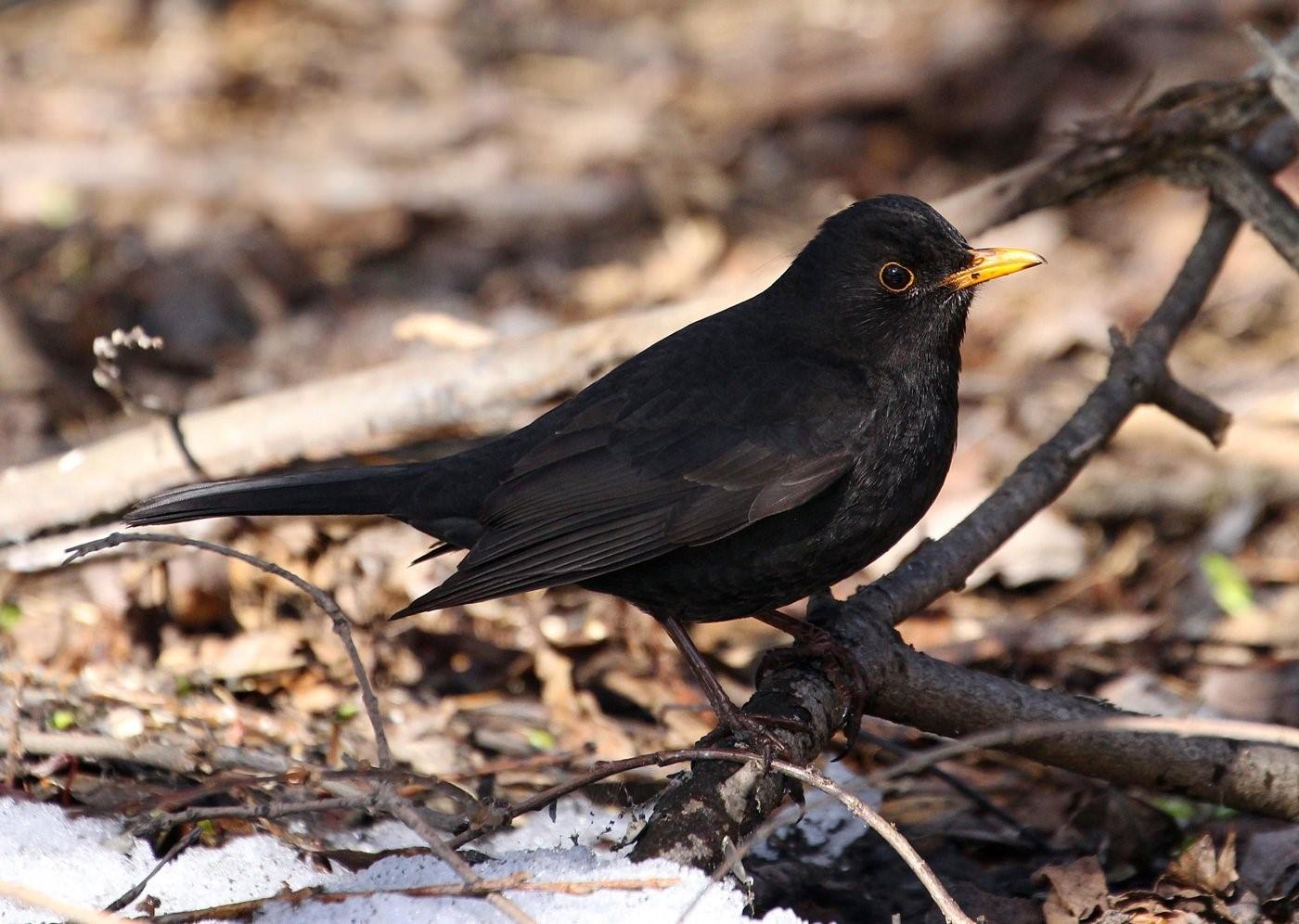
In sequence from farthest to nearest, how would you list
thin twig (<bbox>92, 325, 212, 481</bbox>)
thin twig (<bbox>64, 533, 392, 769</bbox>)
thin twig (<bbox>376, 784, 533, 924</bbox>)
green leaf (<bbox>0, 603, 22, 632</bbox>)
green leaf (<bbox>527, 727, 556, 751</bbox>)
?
green leaf (<bbox>0, 603, 22, 632</bbox>)
green leaf (<bbox>527, 727, 556, 751</bbox>)
thin twig (<bbox>92, 325, 212, 481</bbox>)
thin twig (<bbox>64, 533, 392, 769</bbox>)
thin twig (<bbox>376, 784, 533, 924</bbox>)

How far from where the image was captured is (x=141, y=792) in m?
3.68

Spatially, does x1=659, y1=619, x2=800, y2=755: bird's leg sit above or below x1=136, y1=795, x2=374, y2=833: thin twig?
above

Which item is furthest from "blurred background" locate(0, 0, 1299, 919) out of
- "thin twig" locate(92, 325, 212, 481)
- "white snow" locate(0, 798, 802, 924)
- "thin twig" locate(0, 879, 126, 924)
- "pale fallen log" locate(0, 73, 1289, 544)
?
"thin twig" locate(0, 879, 126, 924)

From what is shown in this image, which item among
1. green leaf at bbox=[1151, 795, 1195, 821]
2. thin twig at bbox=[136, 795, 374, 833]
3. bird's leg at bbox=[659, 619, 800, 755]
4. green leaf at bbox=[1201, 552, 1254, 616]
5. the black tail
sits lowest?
green leaf at bbox=[1151, 795, 1195, 821]

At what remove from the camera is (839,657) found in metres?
3.64

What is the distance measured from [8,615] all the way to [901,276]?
3162 millimetres

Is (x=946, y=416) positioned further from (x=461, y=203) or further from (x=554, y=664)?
(x=461, y=203)

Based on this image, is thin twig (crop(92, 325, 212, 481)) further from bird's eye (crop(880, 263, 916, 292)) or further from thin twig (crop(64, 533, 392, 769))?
bird's eye (crop(880, 263, 916, 292))

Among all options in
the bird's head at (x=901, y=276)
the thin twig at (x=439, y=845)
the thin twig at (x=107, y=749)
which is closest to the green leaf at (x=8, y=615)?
the thin twig at (x=107, y=749)

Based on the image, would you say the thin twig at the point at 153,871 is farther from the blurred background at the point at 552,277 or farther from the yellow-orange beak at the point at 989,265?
the yellow-orange beak at the point at 989,265

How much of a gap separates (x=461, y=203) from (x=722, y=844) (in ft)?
18.3

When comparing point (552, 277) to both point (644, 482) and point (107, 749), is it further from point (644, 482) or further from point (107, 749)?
point (107, 749)

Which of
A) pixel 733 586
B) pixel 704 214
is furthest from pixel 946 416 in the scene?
pixel 704 214

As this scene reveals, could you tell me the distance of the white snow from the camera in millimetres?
2848
